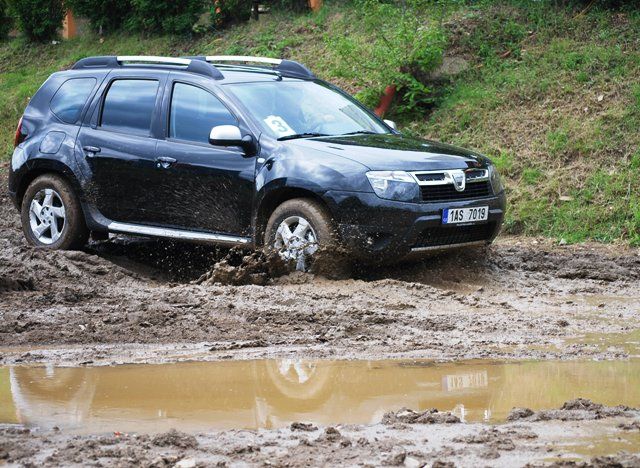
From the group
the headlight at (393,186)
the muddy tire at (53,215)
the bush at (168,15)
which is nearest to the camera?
the headlight at (393,186)

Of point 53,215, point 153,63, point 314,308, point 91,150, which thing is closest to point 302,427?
point 314,308

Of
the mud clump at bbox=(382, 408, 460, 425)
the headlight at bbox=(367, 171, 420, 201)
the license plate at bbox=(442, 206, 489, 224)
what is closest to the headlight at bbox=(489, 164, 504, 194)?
the license plate at bbox=(442, 206, 489, 224)

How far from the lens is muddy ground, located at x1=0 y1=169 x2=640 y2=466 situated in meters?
4.71

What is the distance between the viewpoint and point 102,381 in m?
6.26

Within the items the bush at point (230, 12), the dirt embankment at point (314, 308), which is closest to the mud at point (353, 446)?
the dirt embankment at point (314, 308)

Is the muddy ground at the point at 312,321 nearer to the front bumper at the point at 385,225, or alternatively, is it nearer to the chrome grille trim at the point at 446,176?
the front bumper at the point at 385,225

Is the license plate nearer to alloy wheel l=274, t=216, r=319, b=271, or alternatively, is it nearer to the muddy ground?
the muddy ground

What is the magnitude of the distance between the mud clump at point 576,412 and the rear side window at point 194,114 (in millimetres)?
4799

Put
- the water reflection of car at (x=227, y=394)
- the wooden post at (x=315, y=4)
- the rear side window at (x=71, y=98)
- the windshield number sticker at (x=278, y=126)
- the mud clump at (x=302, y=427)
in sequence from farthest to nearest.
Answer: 1. the wooden post at (x=315, y=4)
2. the rear side window at (x=71, y=98)
3. the windshield number sticker at (x=278, y=126)
4. the water reflection of car at (x=227, y=394)
5. the mud clump at (x=302, y=427)

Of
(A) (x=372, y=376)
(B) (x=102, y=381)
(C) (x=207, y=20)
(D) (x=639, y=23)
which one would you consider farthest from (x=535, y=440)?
(C) (x=207, y=20)

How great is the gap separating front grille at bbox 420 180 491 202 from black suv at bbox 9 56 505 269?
0.01 metres

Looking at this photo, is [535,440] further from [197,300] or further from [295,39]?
[295,39]

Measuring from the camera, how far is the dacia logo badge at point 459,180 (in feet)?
29.6

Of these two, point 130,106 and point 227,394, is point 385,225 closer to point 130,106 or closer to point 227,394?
point 130,106
